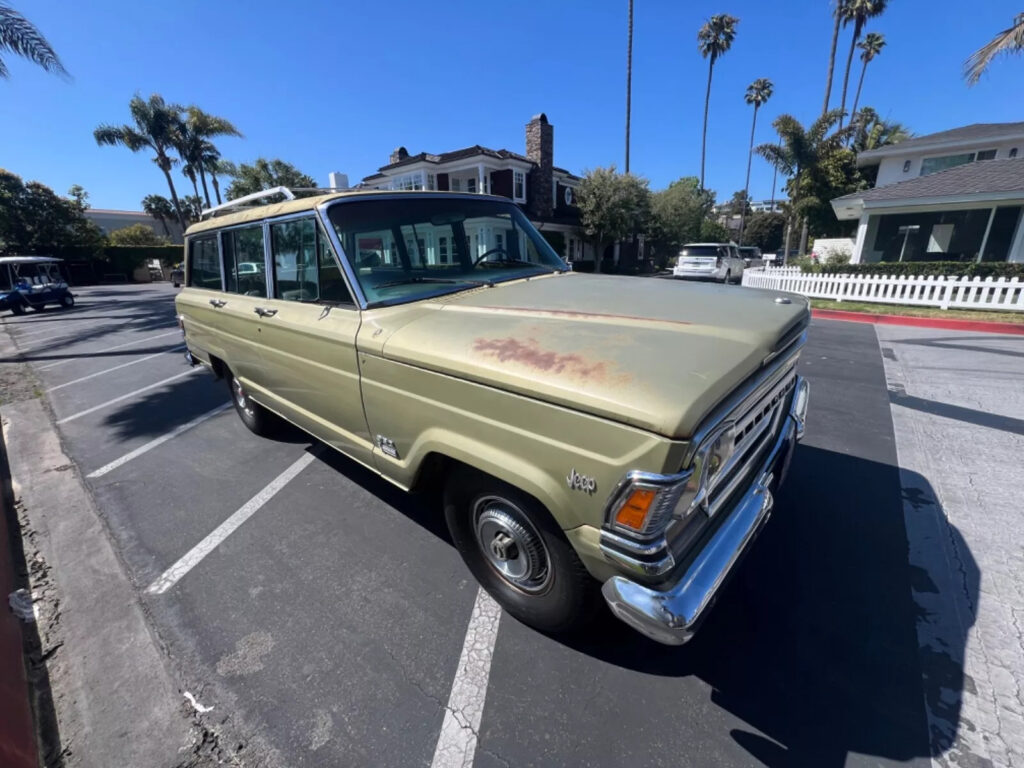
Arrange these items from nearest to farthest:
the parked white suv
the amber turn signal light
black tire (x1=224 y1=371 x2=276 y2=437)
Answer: the amber turn signal light
black tire (x1=224 y1=371 x2=276 y2=437)
the parked white suv

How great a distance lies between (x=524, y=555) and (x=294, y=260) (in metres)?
2.47

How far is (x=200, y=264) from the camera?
15.2 feet

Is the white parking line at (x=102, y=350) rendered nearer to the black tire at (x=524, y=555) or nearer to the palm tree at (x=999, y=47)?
the black tire at (x=524, y=555)

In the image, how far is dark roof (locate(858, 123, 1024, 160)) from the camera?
68.2 feet

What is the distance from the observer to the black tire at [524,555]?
1.93 m

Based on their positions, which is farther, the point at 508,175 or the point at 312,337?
the point at 508,175

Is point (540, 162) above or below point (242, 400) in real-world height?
above

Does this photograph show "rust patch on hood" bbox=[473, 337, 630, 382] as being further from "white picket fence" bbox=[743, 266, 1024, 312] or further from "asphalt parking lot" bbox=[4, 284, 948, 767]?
"white picket fence" bbox=[743, 266, 1024, 312]

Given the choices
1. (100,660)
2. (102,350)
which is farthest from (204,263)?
(102,350)

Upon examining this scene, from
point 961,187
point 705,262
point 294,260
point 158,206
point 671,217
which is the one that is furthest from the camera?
point 158,206

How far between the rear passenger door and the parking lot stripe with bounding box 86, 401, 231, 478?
219 cm

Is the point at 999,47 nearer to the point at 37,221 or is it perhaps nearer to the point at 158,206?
the point at 37,221

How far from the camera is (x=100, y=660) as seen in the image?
2.21 metres

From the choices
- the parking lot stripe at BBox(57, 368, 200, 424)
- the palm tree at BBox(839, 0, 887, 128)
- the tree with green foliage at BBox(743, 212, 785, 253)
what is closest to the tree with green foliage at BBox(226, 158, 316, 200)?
the parking lot stripe at BBox(57, 368, 200, 424)
